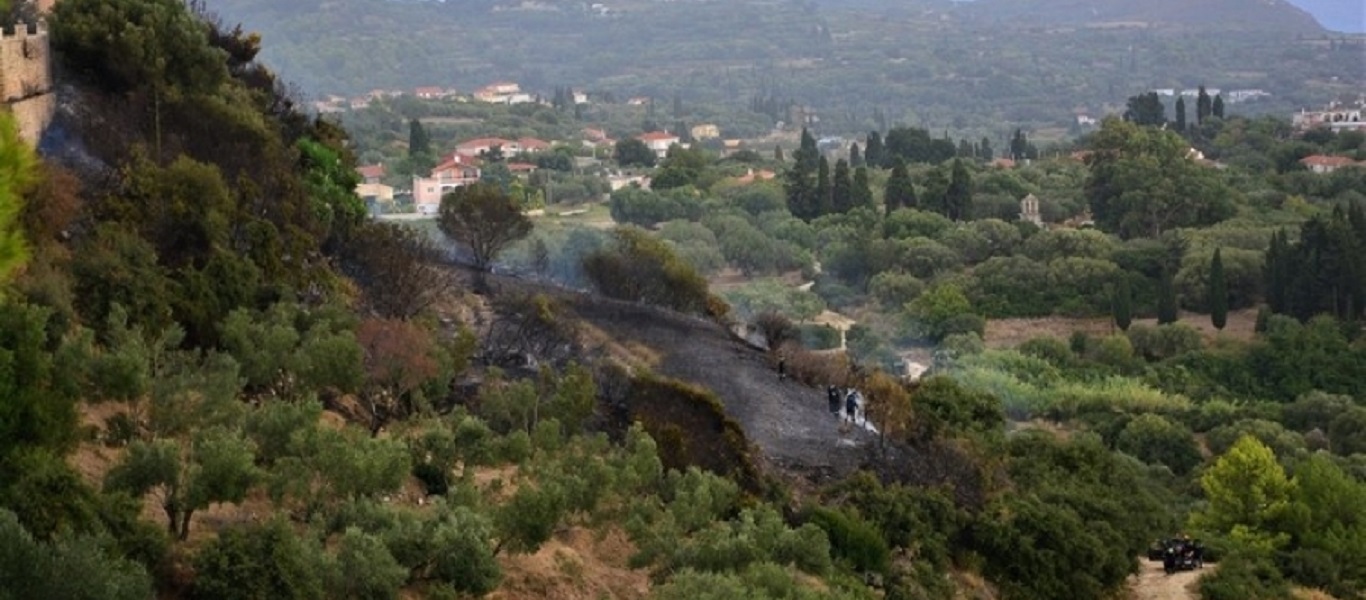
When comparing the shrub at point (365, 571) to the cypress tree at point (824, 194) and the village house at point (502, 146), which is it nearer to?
the cypress tree at point (824, 194)

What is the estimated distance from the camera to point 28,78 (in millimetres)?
15531

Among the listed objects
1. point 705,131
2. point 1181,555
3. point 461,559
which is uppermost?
point 461,559

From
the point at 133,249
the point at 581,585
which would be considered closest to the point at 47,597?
the point at 581,585

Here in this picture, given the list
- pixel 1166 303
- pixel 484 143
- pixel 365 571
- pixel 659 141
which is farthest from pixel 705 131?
pixel 365 571

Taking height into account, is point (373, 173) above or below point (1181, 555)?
below

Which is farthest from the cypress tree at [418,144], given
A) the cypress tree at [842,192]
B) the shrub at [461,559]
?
the shrub at [461,559]

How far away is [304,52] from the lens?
13938cm

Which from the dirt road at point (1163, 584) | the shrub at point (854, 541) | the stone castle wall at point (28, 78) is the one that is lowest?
the dirt road at point (1163, 584)

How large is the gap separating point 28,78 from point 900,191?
1500 inches

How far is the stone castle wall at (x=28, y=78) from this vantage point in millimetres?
14953

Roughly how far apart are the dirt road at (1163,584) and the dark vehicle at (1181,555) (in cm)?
6

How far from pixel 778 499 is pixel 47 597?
7.14 metres

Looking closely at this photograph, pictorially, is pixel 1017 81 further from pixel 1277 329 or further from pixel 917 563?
pixel 917 563

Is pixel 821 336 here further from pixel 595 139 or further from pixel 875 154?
pixel 595 139
